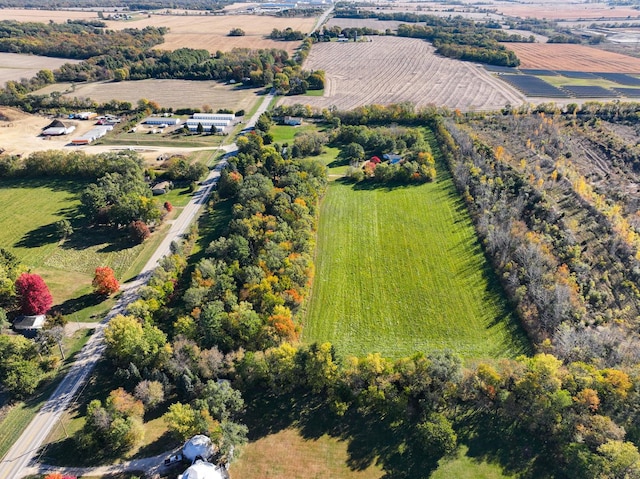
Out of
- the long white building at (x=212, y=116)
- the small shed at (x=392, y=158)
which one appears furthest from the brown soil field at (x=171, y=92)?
the small shed at (x=392, y=158)

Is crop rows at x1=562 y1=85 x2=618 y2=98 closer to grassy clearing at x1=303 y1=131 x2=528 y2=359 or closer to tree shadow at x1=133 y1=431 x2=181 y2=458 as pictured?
grassy clearing at x1=303 y1=131 x2=528 y2=359

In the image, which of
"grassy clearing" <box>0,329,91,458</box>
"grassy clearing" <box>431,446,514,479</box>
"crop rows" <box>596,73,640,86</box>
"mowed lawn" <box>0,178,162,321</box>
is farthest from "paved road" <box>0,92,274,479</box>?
"crop rows" <box>596,73,640,86</box>

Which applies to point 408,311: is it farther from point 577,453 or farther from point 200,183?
point 200,183

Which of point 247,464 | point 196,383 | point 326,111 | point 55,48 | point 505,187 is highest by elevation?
point 55,48

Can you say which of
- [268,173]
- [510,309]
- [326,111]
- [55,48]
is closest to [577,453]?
[510,309]

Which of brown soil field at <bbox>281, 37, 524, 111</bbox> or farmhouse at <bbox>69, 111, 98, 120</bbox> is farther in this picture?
brown soil field at <bbox>281, 37, 524, 111</bbox>

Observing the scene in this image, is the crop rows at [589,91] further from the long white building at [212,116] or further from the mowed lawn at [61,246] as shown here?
the mowed lawn at [61,246]
